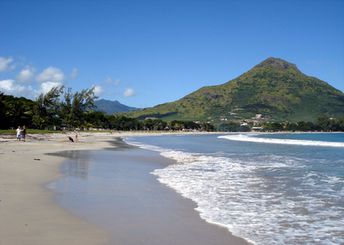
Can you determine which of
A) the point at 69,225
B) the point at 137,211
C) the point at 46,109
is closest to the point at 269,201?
the point at 137,211

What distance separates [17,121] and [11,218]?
6880cm

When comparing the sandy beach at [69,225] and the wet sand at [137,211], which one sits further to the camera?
the wet sand at [137,211]

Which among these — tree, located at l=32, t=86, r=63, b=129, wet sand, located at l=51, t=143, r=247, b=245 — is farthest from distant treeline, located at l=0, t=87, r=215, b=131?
wet sand, located at l=51, t=143, r=247, b=245

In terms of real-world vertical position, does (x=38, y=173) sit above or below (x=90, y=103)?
below

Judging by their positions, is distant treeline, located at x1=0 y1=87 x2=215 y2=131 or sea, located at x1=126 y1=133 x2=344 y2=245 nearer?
sea, located at x1=126 y1=133 x2=344 y2=245

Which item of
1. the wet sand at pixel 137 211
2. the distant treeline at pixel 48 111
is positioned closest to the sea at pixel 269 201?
the wet sand at pixel 137 211

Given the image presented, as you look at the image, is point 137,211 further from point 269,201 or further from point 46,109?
point 46,109

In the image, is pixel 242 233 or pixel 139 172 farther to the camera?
pixel 139 172

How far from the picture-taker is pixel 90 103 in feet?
308

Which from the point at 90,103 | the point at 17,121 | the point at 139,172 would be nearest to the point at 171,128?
the point at 90,103

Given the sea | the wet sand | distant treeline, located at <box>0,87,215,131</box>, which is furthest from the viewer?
distant treeline, located at <box>0,87,215,131</box>

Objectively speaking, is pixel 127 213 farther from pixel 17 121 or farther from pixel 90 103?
pixel 90 103

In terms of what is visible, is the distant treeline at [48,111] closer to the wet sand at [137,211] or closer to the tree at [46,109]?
the tree at [46,109]

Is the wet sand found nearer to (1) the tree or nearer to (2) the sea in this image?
(2) the sea
